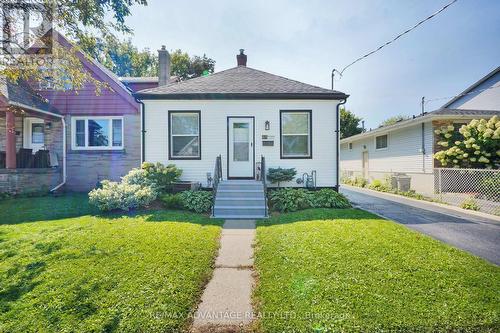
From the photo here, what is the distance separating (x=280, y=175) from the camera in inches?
352

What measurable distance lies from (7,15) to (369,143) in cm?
1895

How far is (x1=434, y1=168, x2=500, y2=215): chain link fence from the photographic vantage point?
8.28m

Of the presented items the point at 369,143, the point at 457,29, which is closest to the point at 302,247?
the point at 457,29

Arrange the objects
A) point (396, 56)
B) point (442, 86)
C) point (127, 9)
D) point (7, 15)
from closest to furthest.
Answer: point (7, 15) → point (127, 9) → point (396, 56) → point (442, 86)

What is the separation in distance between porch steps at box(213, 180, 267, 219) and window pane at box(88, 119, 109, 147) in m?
6.82

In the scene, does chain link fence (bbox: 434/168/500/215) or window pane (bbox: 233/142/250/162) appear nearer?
chain link fence (bbox: 434/168/500/215)

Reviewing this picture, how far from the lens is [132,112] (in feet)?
38.8

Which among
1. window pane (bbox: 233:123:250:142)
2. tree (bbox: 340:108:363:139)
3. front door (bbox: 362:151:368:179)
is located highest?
tree (bbox: 340:108:363:139)

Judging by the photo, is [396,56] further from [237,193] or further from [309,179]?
[237,193]

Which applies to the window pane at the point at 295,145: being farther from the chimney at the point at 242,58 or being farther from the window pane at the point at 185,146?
the chimney at the point at 242,58

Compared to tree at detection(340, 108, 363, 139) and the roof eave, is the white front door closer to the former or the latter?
the roof eave

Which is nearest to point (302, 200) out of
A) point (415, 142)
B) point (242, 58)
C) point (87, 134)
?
point (242, 58)

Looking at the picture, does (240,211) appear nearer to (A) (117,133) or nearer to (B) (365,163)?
(A) (117,133)

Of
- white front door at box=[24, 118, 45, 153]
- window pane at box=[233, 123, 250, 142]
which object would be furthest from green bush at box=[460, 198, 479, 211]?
white front door at box=[24, 118, 45, 153]
